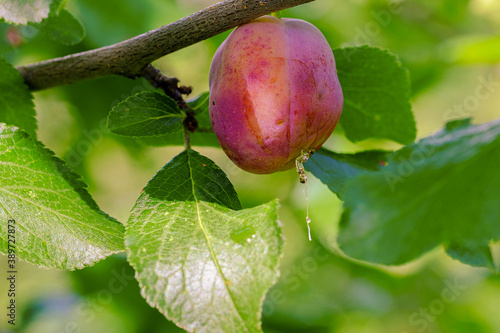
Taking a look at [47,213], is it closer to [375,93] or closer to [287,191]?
[375,93]

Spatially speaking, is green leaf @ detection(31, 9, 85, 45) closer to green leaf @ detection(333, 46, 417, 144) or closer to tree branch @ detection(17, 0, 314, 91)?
tree branch @ detection(17, 0, 314, 91)

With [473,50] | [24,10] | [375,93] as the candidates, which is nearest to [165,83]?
[24,10]

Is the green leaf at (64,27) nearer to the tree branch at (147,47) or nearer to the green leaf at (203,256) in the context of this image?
the tree branch at (147,47)

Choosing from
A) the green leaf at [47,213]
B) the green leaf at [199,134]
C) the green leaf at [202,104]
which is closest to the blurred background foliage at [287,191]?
the green leaf at [199,134]

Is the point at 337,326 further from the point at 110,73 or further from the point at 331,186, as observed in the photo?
the point at 110,73

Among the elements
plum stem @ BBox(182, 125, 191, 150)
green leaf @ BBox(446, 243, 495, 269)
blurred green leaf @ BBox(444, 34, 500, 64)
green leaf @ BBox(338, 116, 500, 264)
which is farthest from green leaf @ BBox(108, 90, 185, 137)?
blurred green leaf @ BBox(444, 34, 500, 64)
